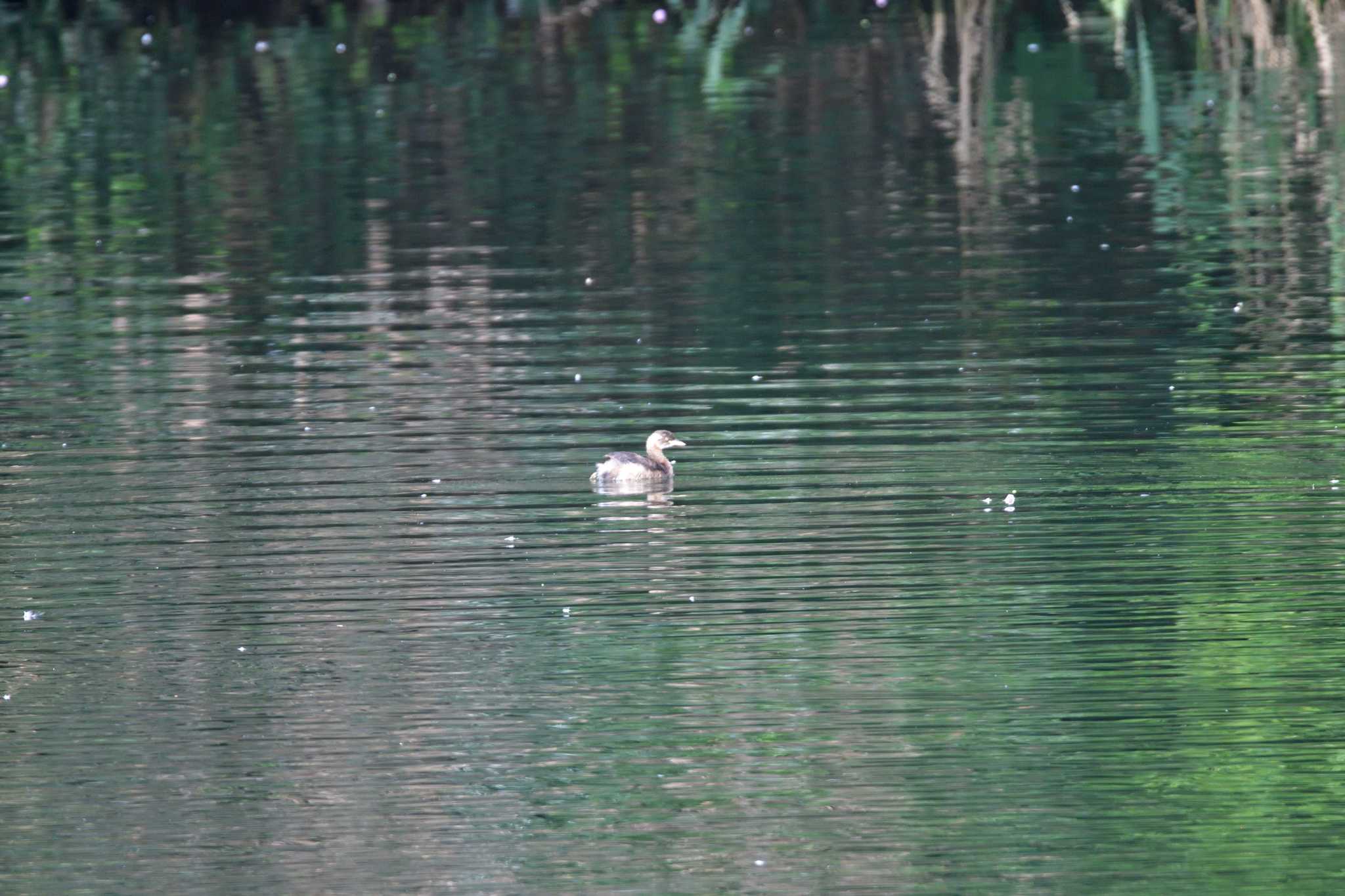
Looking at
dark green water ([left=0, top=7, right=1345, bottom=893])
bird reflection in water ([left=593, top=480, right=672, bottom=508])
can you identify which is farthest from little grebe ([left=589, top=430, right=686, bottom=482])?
dark green water ([left=0, top=7, right=1345, bottom=893])

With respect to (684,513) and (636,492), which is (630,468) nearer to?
(636,492)

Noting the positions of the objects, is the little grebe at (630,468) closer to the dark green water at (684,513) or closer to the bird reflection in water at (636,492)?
the bird reflection in water at (636,492)

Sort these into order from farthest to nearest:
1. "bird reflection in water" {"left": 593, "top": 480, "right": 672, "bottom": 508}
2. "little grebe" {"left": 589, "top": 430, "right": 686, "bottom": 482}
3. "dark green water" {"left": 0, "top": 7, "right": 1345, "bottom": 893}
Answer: "little grebe" {"left": 589, "top": 430, "right": 686, "bottom": 482} < "bird reflection in water" {"left": 593, "top": 480, "right": 672, "bottom": 508} < "dark green water" {"left": 0, "top": 7, "right": 1345, "bottom": 893}

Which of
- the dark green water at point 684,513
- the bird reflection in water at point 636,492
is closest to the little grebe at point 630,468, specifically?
the bird reflection in water at point 636,492

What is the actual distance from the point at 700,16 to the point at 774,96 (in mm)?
4894

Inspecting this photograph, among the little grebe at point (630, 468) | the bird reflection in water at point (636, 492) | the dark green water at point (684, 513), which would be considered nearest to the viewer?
the dark green water at point (684, 513)

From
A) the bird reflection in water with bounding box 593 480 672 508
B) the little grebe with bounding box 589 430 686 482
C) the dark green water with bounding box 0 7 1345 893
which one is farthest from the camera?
the little grebe with bounding box 589 430 686 482

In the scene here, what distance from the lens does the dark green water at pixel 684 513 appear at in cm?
847

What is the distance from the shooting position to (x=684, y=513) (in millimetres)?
12680

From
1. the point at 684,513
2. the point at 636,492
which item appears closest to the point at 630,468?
the point at 636,492

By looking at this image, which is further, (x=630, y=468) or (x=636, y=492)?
(x=630, y=468)

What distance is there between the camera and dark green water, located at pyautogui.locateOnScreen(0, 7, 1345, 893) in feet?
27.8

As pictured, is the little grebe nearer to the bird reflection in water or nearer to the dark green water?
the bird reflection in water

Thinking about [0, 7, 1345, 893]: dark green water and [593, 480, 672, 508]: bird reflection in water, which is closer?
[0, 7, 1345, 893]: dark green water
